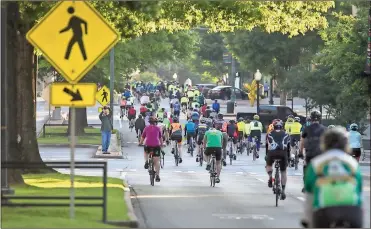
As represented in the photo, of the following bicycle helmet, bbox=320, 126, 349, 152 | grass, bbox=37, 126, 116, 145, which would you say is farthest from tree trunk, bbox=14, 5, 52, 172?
grass, bbox=37, 126, 116, 145

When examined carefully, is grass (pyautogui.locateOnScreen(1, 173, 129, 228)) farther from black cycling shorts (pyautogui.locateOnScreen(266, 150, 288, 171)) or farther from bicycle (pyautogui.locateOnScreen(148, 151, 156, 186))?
bicycle (pyautogui.locateOnScreen(148, 151, 156, 186))

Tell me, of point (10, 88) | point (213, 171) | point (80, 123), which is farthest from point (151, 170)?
point (80, 123)

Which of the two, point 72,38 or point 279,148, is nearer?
point 72,38

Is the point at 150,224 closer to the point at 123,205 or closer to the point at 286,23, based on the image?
the point at 123,205

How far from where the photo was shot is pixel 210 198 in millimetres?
26938

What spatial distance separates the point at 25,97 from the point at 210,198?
534 cm

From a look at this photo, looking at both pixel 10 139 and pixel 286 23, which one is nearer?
pixel 10 139

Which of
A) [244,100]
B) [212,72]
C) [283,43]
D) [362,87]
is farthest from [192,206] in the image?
[212,72]

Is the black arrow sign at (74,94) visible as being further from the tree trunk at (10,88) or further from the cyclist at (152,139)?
the cyclist at (152,139)

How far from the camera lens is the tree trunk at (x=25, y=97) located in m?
28.8

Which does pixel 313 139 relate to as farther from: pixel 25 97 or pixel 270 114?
pixel 270 114

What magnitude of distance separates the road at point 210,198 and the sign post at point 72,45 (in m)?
2.89

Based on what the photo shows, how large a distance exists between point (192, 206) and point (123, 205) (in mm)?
2357

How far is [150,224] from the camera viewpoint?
2036 centimetres
